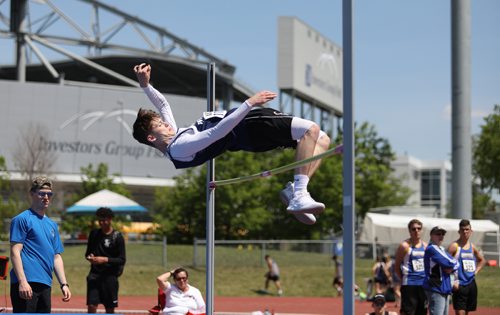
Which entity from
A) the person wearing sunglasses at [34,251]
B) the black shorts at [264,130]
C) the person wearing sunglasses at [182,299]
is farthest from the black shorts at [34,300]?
the person wearing sunglasses at [182,299]

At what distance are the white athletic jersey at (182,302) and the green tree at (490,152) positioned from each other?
26.4 metres

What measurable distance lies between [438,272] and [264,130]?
4.74m

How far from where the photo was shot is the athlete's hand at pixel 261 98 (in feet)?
19.1

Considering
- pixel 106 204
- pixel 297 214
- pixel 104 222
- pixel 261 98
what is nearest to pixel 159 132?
pixel 261 98

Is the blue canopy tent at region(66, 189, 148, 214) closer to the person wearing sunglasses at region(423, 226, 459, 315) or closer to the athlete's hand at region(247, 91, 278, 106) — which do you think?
the person wearing sunglasses at region(423, 226, 459, 315)

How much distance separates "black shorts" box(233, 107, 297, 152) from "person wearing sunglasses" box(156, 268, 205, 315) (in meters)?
4.78

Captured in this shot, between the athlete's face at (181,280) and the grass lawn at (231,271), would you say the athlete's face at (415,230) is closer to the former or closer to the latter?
the athlete's face at (181,280)

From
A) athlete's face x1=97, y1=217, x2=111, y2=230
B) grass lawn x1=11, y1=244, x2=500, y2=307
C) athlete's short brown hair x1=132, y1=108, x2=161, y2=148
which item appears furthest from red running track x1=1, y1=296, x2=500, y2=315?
athlete's short brown hair x1=132, y1=108, x2=161, y2=148

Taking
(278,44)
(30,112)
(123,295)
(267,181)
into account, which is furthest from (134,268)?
(30,112)

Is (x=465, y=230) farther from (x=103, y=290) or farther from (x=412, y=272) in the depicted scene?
(x=103, y=290)

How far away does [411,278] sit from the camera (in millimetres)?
10688

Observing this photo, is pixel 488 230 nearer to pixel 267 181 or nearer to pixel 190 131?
pixel 267 181

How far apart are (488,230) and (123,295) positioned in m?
11.4

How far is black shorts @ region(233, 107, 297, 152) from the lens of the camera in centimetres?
627
